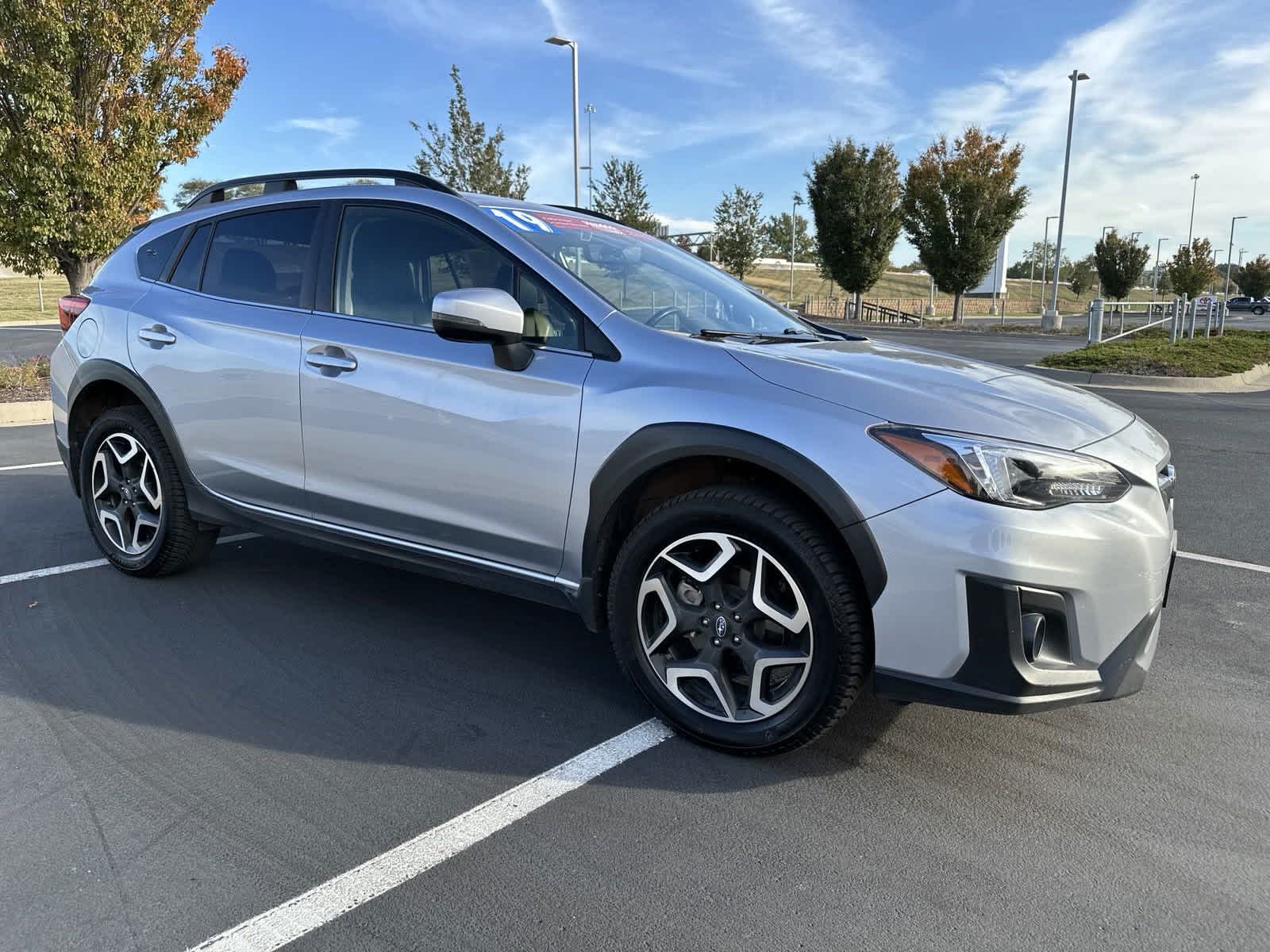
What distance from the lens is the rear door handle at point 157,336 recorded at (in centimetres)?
406

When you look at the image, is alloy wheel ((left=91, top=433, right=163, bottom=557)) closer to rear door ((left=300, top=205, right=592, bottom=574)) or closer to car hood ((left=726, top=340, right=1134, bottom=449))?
rear door ((left=300, top=205, right=592, bottom=574))

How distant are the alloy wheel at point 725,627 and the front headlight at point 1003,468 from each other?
19.6 inches

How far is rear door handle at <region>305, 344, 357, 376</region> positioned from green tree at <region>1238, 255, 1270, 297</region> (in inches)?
3564

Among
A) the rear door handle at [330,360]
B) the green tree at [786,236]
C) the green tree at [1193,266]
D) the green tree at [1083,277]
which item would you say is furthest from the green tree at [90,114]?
the green tree at [1083,277]

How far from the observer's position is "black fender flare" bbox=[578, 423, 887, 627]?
8.01ft

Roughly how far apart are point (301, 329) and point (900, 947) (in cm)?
293

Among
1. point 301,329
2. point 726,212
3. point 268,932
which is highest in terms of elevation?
point 726,212

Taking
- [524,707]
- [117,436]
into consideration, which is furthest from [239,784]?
[117,436]

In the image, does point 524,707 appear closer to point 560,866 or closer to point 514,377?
point 560,866

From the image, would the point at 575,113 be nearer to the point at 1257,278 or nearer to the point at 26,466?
the point at 26,466

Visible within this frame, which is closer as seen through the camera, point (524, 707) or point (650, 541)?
point (650, 541)

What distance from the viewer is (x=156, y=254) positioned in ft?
14.4

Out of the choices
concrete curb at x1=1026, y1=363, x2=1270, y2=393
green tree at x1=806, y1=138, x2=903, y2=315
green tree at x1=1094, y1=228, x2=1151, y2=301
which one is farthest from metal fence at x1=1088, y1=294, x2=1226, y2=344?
green tree at x1=1094, y1=228, x2=1151, y2=301

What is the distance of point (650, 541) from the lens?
2777mm
